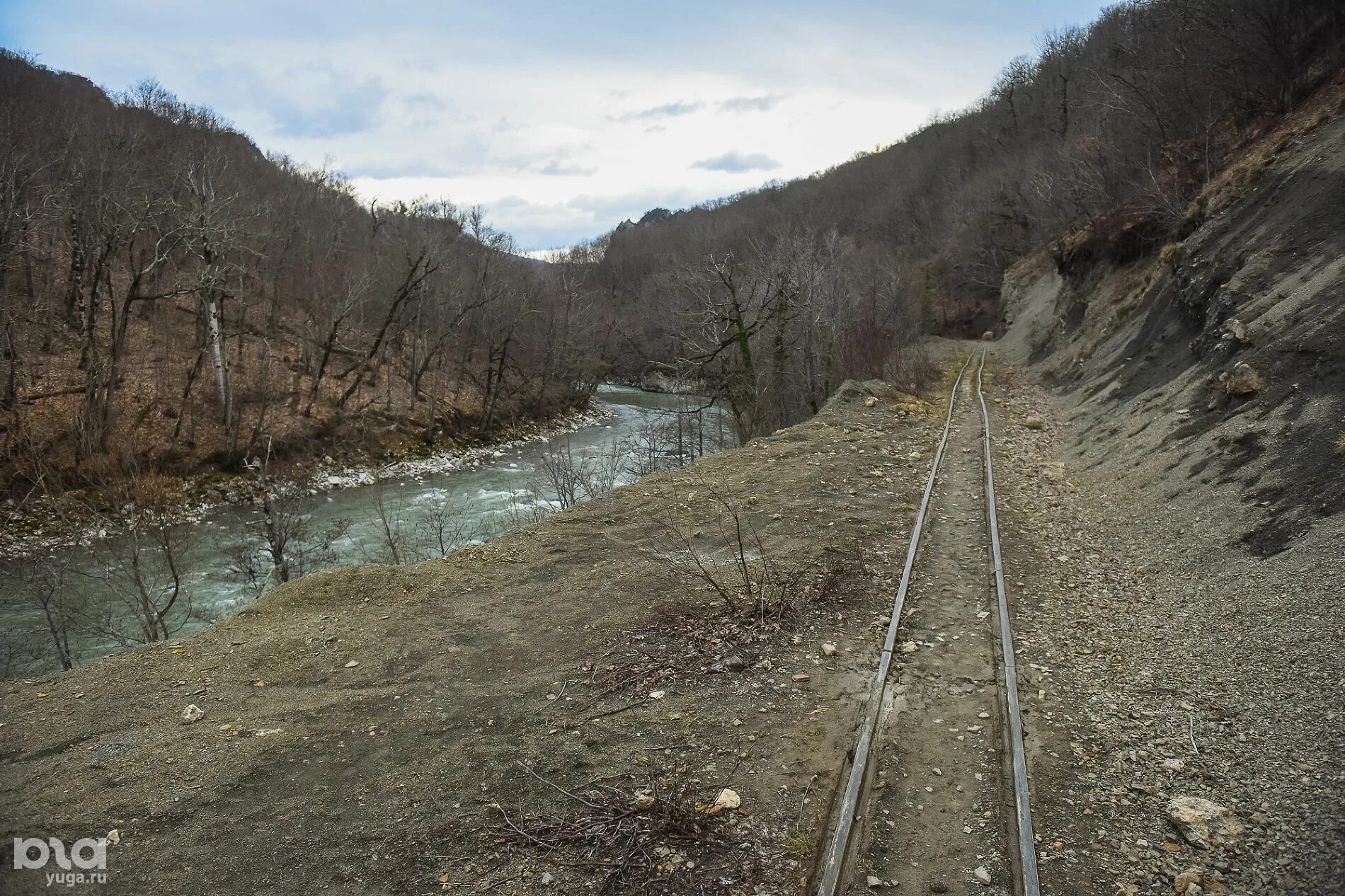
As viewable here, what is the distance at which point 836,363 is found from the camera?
29.5m

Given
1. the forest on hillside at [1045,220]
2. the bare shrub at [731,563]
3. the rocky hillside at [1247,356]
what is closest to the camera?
the bare shrub at [731,563]

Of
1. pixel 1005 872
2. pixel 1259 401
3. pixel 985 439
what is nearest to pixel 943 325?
pixel 985 439

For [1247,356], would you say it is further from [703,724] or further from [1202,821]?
[703,724]

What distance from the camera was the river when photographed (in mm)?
15523

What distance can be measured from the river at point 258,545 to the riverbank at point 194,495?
54 cm

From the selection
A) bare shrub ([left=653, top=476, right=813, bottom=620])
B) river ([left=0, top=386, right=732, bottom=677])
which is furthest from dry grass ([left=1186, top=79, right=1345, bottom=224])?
river ([left=0, top=386, right=732, bottom=677])

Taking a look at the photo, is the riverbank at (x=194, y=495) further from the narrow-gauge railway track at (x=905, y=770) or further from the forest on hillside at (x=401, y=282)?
the narrow-gauge railway track at (x=905, y=770)

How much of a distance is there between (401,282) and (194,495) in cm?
2118

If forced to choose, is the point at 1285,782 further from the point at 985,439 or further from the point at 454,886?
the point at 985,439

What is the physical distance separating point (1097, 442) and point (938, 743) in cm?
1142

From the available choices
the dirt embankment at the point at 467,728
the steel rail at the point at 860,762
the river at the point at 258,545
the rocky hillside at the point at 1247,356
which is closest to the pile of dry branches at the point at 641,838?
the dirt embankment at the point at 467,728

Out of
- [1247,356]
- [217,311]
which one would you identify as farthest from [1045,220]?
[217,311]

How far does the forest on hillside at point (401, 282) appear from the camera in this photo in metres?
24.5

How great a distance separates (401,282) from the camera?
146ft
